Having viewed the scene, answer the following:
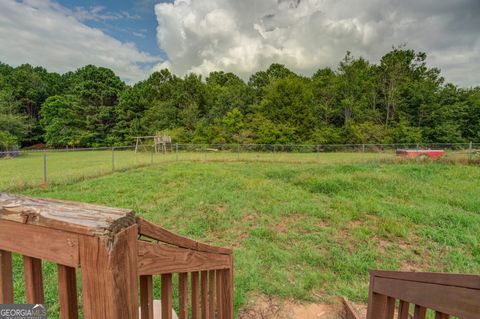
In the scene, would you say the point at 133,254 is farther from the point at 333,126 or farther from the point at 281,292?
the point at 333,126

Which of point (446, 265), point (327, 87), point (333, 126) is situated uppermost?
point (327, 87)

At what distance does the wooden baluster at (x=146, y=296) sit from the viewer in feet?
2.70

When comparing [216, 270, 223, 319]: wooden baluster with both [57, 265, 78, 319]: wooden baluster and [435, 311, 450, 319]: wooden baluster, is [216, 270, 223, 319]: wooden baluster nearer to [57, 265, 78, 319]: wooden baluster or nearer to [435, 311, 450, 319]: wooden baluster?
[57, 265, 78, 319]: wooden baluster

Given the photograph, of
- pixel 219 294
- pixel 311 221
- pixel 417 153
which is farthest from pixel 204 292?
pixel 417 153

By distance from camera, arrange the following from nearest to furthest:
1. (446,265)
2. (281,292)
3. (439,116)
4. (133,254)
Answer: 1. (133,254)
2. (281,292)
3. (446,265)
4. (439,116)

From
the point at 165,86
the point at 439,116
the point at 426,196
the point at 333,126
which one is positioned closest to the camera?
the point at 426,196

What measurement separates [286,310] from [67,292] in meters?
2.39

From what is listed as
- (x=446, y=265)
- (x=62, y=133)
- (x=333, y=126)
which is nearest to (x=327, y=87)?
(x=333, y=126)

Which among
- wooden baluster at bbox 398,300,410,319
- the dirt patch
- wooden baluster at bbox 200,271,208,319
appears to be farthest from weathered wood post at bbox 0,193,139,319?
the dirt patch

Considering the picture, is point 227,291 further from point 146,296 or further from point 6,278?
point 6,278

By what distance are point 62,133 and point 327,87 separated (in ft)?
108

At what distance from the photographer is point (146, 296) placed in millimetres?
838

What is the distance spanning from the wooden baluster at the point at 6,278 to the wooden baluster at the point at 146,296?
1.19 ft

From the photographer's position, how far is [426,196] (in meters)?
6.18
